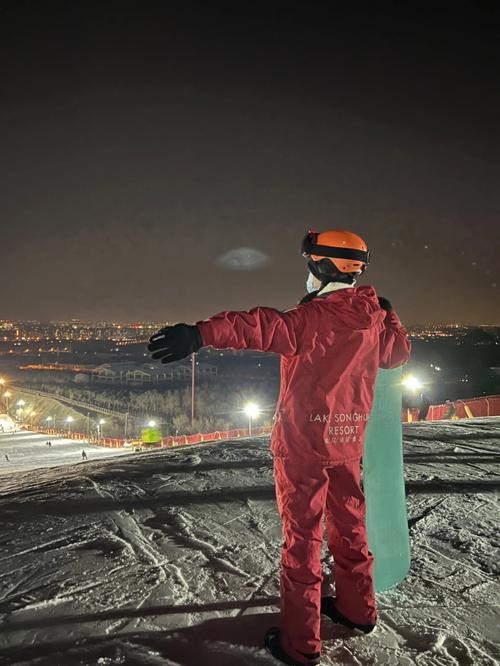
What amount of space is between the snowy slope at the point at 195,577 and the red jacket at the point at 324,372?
960mm

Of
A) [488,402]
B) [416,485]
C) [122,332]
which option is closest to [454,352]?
[488,402]

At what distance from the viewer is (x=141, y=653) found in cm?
216

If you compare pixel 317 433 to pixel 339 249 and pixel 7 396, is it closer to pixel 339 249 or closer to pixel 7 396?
pixel 339 249

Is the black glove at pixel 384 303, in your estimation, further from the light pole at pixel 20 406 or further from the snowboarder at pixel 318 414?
the light pole at pixel 20 406

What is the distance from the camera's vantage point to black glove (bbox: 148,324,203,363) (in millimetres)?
1998

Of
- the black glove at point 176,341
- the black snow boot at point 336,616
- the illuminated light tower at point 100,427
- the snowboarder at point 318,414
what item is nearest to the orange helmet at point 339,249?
the snowboarder at point 318,414

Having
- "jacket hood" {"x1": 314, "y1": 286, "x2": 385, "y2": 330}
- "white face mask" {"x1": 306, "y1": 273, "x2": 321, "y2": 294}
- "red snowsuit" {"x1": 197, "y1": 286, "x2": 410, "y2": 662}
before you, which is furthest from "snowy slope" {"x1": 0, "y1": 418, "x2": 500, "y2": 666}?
"white face mask" {"x1": 306, "y1": 273, "x2": 321, "y2": 294}

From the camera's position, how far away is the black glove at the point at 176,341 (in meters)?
2.00

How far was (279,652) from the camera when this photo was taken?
2.14 meters

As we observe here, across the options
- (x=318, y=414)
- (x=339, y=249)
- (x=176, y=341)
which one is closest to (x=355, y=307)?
(x=339, y=249)

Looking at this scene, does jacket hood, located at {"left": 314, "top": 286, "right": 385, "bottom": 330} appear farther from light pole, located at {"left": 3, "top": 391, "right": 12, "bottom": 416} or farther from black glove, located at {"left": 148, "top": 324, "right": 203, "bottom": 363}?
light pole, located at {"left": 3, "top": 391, "right": 12, "bottom": 416}

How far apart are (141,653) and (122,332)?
641ft

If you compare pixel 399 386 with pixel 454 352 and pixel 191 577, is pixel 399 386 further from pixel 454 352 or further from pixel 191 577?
pixel 454 352

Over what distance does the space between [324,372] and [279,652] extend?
4.29ft
